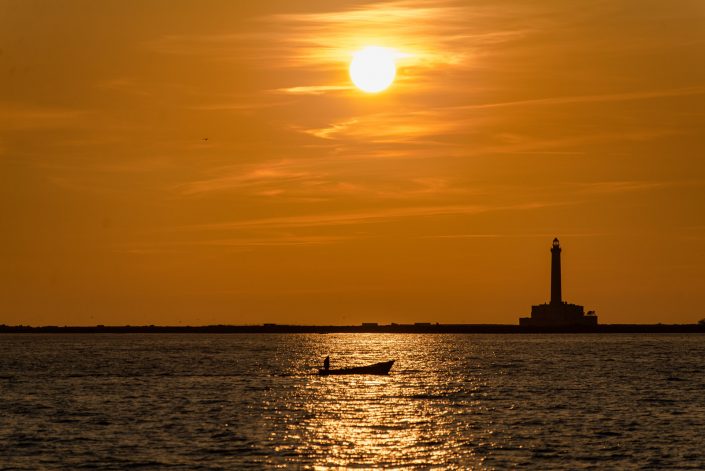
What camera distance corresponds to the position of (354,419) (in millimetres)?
80688

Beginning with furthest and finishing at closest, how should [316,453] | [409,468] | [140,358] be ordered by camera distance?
→ [140,358], [316,453], [409,468]

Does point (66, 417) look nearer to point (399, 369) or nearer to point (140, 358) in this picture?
point (399, 369)

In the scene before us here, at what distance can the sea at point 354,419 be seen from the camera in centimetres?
6325

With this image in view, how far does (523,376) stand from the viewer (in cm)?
12775

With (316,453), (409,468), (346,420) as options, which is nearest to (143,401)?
(346,420)

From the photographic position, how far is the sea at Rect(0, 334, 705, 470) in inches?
2490

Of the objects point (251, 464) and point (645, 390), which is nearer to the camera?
point (251, 464)

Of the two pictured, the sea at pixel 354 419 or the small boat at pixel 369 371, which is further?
the small boat at pixel 369 371

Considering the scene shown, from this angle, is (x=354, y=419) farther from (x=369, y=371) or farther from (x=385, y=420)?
(x=369, y=371)

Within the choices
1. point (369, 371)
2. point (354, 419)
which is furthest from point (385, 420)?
point (369, 371)

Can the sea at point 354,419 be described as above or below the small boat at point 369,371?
below

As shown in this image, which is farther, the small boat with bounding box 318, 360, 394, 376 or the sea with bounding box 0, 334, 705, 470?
the small boat with bounding box 318, 360, 394, 376

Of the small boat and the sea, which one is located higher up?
the small boat

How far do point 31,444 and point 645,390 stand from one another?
58.3 meters
